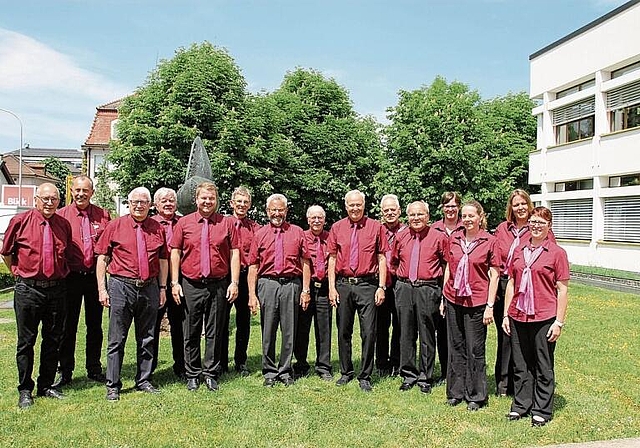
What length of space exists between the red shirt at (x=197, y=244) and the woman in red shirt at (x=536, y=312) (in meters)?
2.95

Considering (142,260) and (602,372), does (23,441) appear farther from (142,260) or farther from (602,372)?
(602,372)

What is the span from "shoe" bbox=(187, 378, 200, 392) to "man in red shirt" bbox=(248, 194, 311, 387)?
750mm

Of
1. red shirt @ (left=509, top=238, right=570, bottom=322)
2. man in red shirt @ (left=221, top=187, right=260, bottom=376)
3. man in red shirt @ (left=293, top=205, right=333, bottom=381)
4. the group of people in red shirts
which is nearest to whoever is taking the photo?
red shirt @ (left=509, top=238, right=570, bottom=322)

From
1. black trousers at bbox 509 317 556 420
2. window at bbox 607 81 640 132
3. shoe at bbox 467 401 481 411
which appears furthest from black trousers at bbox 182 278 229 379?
window at bbox 607 81 640 132

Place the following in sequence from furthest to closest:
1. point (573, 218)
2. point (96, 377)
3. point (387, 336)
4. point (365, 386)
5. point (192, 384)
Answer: point (573, 218) → point (387, 336) → point (96, 377) → point (365, 386) → point (192, 384)

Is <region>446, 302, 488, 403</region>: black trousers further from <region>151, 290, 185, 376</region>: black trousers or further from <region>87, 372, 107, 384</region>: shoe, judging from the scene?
<region>87, 372, 107, 384</region>: shoe

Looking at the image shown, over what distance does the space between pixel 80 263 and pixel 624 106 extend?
65.5 feet

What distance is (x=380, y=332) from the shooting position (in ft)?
25.3

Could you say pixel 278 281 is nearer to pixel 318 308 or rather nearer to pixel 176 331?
pixel 318 308

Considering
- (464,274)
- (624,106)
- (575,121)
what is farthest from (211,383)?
(575,121)

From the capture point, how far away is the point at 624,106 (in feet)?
70.9

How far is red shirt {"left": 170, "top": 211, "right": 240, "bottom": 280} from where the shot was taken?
6797 mm

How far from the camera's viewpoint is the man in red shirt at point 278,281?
7.09 metres

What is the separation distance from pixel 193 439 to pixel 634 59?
20.5 metres
